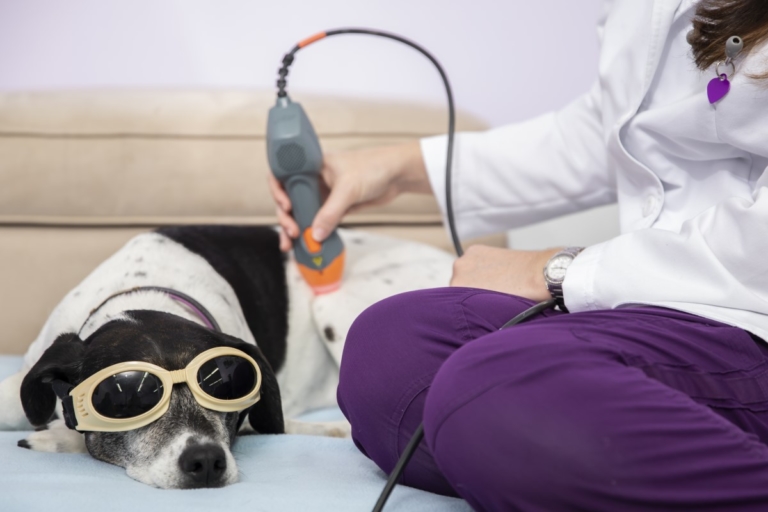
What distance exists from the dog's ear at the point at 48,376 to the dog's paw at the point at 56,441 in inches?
1.3

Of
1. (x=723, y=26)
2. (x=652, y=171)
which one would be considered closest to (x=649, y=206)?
(x=652, y=171)

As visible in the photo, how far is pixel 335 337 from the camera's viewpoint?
2127mm

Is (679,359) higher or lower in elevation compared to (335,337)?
higher

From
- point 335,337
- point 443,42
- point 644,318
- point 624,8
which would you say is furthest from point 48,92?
point 644,318

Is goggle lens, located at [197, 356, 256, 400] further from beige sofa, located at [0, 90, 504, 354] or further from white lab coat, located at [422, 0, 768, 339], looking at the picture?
beige sofa, located at [0, 90, 504, 354]

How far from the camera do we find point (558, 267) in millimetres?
1326

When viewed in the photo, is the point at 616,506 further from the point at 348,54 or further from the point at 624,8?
the point at 348,54

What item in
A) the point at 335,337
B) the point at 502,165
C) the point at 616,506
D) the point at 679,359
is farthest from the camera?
the point at 335,337

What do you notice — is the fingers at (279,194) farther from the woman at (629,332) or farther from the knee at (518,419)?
the knee at (518,419)

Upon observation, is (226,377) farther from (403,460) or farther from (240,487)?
(403,460)

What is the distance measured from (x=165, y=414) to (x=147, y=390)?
2.8 inches

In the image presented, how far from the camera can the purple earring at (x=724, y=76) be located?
118cm

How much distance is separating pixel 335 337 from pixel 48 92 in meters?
1.36

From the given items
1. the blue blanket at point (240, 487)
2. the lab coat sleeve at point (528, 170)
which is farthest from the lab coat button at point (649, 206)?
the blue blanket at point (240, 487)
